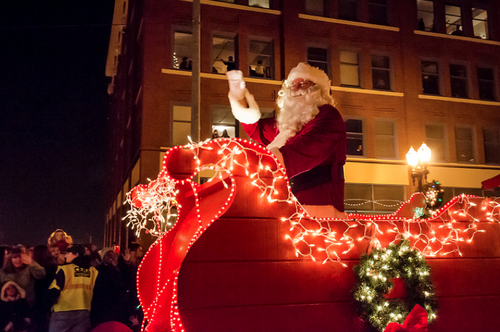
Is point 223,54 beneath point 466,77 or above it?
above

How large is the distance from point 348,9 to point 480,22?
21.3 ft

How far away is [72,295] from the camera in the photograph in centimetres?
525

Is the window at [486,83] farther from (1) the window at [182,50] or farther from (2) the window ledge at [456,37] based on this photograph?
(1) the window at [182,50]

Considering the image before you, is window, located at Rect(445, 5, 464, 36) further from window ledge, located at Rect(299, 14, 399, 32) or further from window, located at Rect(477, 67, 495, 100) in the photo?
window ledge, located at Rect(299, 14, 399, 32)

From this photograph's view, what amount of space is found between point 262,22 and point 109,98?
20.1m

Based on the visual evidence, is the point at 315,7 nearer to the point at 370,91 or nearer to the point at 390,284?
the point at 370,91

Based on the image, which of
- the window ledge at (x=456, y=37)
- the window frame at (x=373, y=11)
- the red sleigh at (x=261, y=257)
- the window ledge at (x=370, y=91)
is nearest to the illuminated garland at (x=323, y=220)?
the red sleigh at (x=261, y=257)

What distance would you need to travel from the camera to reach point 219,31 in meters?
15.3

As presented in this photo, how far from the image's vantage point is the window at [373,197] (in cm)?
1555

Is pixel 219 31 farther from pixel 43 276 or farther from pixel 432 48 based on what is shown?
pixel 43 276

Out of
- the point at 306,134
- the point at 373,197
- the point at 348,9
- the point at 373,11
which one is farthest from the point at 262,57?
the point at 306,134

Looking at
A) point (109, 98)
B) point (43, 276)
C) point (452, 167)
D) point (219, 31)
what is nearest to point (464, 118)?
point (452, 167)

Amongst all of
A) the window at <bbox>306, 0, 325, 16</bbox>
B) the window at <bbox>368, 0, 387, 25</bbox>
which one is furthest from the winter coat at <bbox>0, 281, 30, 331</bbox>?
the window at <bbox>368, 0, 387, 25</bbox>

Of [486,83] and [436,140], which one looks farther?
[486,83]
